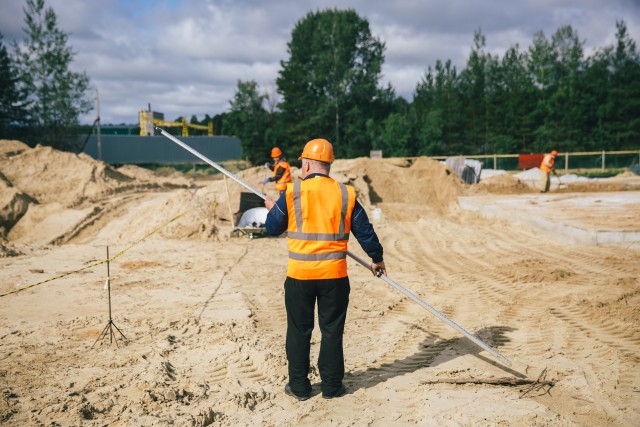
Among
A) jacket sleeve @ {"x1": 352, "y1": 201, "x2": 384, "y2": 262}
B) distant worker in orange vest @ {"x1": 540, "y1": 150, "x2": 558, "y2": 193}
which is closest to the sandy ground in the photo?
jacket sleeve @ {"x1": 352, "y1": 201, "x2": 384, "y2": 262}

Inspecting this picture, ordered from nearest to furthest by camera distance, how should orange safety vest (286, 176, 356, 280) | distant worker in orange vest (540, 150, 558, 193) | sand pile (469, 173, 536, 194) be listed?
1. orange safety vest (286, 176, 356, 280)
2. distant worker in orange vest (540, 150, 558, 193)
3. sand pile (469, 173, 536, 194)

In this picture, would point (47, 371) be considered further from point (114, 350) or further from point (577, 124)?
point (577, 124)

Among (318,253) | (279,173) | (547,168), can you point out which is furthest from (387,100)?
(318,253)

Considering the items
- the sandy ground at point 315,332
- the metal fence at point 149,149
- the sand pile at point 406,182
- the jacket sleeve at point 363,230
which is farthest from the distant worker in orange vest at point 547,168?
the metal fence at point 149,149

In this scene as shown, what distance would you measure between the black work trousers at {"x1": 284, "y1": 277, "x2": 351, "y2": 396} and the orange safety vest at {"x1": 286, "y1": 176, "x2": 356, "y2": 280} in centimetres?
10

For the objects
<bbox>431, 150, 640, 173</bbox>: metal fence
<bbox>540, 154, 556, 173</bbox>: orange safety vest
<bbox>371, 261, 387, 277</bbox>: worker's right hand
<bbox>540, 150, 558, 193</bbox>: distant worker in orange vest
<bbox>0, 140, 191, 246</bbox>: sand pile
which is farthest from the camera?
<bbox>431, 150, 640, 173</bbox>: metal fence

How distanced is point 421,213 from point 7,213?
1314 centimetres

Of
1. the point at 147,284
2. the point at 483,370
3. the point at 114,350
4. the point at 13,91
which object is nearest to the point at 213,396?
the point at 114,350

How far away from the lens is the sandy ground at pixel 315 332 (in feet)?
12.5

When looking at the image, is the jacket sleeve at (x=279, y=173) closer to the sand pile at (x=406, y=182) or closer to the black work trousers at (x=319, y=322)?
the sand pile at (x=406, y=182)

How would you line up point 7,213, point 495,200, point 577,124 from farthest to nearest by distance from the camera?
1. point 577,124
2. point 495,200
3. point 7,213

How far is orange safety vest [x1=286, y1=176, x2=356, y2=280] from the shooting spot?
379cm

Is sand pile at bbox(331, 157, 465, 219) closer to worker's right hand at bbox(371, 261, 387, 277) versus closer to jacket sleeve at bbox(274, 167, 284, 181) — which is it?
jacket sleeve at bbox(274, 167, 284, 181)

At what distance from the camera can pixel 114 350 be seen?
16.5ft
